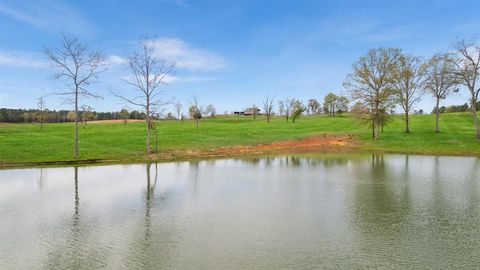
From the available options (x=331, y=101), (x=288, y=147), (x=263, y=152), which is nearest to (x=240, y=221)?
(x=263, y=152)

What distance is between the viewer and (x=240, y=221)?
1320 cm

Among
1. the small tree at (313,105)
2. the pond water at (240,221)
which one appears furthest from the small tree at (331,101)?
the pond water at (240,221)

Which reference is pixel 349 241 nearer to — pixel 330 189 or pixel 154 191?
pixel 330 189

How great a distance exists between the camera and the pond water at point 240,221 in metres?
Answer: 9.62

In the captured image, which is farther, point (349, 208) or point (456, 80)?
point (456, 80)

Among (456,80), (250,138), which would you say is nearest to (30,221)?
(250,138)

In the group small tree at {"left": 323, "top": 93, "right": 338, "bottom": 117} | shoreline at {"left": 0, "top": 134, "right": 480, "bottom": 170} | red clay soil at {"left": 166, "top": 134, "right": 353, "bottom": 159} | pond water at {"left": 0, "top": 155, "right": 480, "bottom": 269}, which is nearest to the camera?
pond water at {"left": 0, "top": 155, "right": 480, "bottom": 269}

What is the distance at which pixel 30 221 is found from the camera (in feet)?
44.3

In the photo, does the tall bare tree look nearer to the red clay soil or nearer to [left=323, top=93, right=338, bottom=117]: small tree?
the red clay soil

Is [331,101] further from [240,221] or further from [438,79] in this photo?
[240,221]

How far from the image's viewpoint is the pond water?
379 inches

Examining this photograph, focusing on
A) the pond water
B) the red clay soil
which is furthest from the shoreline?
the pond water

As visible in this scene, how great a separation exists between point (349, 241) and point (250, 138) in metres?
41.7

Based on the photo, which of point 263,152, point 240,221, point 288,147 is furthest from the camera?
point 288,147
